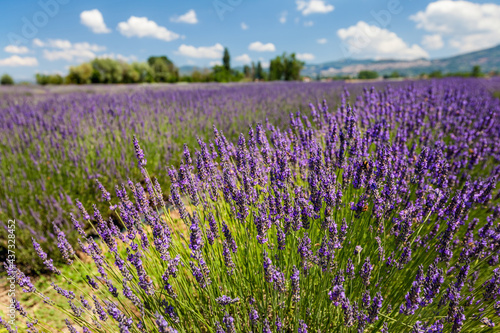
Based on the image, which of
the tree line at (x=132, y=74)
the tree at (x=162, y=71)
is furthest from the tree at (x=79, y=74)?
the tree at (x=162, y=71)

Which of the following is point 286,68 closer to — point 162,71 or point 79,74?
point 162,71

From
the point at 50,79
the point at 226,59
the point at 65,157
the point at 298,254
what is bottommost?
the point at 298,254

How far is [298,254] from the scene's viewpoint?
162 centimetres

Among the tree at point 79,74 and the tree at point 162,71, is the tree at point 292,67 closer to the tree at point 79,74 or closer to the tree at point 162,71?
the tree at point 162,71

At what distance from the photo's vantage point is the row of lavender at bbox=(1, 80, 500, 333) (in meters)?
1.17

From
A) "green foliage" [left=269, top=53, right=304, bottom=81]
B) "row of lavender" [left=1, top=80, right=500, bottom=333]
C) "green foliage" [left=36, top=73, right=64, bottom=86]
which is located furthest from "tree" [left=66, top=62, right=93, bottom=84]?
"row of lavender" [left=1, top=80, right=500, bottom=333]

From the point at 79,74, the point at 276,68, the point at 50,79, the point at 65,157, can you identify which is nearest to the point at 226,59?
the point at 276,68

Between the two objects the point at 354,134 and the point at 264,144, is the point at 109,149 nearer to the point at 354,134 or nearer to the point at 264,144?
the point at 264,144

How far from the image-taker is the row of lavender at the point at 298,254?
3.83ft

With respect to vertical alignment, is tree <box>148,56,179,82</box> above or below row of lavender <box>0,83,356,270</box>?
above

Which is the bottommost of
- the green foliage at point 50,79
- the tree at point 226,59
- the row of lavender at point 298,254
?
the row of lavender at point 298,254

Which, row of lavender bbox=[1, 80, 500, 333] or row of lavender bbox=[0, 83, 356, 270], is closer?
row of lavender bbox=[1, 80, 500, 333]

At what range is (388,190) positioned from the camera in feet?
5.12

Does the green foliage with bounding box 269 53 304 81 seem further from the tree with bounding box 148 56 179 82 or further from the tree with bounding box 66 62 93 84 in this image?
the tree with bounding box 66 62 93 84
